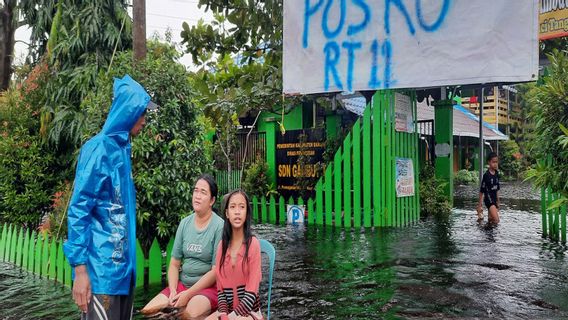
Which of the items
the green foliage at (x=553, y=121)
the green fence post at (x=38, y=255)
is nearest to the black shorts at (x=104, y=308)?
the green fence post at (x=38, y=255)

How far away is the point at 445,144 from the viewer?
13.1 metres

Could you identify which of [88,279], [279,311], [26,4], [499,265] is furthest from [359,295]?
[26,4]

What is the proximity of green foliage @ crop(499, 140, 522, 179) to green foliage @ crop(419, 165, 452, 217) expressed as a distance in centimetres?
2043

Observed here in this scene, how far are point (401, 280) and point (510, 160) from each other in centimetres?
2787

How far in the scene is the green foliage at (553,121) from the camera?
5309 millimetres

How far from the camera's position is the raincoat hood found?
127 inches

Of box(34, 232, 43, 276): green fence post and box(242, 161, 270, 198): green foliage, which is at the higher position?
box(242, 161, 270, 198): green foliage

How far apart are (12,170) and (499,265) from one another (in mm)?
7541

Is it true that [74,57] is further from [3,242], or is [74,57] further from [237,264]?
[237,264]

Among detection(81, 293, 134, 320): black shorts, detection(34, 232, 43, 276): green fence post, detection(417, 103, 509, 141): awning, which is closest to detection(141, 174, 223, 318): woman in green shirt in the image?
detection(81, 293, 134, 320): black shorts

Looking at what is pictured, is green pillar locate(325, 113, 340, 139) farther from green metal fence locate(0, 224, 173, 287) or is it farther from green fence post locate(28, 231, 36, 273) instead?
green fence post locate(28, 231, 36, 273)

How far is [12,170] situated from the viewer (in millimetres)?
8148

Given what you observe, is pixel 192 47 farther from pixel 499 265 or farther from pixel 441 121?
pixel 441 121

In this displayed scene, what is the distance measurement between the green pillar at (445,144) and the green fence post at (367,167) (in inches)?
154
